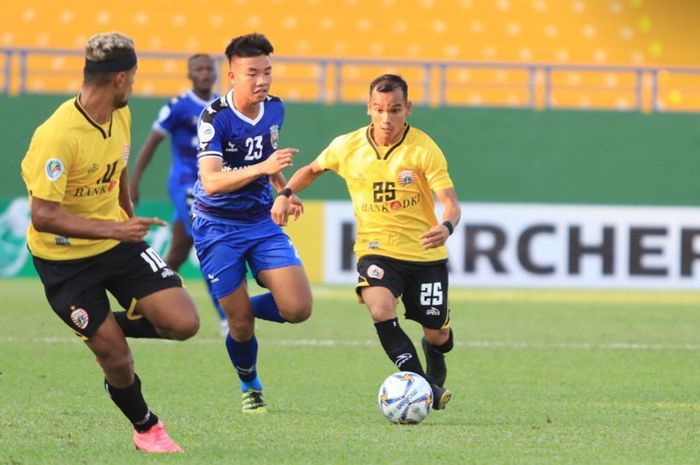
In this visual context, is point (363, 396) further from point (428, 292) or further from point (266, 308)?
point (266, 308)

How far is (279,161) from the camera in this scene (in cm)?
689

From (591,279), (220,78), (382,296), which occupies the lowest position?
(591,279)

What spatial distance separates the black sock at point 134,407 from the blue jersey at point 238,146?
5.51 ft

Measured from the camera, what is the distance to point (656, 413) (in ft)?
25.5

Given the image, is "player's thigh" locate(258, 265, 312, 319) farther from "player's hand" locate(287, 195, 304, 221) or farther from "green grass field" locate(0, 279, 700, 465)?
"green grass field" locate(0, 279, 700, 465)

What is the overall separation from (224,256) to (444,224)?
1.32 metres

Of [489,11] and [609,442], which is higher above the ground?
[489,11]

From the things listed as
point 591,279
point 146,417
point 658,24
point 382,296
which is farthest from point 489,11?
point 146,417

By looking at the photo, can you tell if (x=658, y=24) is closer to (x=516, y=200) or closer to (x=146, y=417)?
(x=516, y=200)

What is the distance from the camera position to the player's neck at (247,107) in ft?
25.4

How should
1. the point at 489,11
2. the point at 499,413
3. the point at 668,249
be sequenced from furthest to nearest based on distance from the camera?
1. the point at 489,11
2. the point at 668,249
3. the point at 499,413

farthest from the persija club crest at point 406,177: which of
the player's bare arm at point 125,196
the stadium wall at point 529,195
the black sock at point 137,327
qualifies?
the stadium wall at point 529,195

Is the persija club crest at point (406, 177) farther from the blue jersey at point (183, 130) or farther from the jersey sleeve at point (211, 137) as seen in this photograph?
the blue jersey at point (183, 130)

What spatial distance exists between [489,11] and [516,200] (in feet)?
16.0
